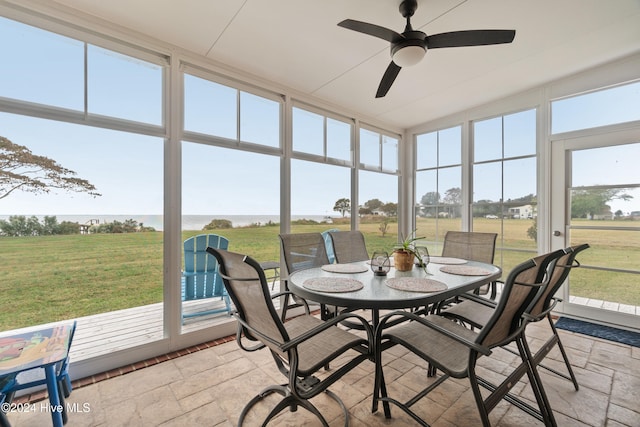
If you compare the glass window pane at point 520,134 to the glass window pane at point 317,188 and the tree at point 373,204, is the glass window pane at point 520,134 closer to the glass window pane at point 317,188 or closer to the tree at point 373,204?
the tree at point 373,204

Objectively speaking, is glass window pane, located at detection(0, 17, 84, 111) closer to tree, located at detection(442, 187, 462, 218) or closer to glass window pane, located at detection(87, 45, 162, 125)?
glass window pane, located at detection(87, 45, 162, 125)

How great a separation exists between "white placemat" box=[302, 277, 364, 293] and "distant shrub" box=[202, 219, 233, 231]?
175cm

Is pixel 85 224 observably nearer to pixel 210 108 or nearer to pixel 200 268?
pixel 200 268

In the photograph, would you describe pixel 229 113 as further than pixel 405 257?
Yes

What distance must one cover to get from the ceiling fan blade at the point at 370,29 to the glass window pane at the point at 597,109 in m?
2.84

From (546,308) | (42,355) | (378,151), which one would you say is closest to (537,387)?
(546,308)

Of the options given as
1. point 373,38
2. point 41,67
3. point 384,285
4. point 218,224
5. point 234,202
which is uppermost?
point 373,38

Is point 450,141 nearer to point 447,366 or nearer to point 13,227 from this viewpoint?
point 447,366

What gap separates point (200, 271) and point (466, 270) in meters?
2.59

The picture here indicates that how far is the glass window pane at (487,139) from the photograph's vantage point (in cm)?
401

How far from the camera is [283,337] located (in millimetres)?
1276

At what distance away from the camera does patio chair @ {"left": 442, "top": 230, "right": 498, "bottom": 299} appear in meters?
2.82

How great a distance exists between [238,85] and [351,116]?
1781mm

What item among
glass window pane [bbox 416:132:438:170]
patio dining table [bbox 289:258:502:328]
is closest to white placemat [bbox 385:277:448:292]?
patio dining table [bbox 289:258:502:328]
